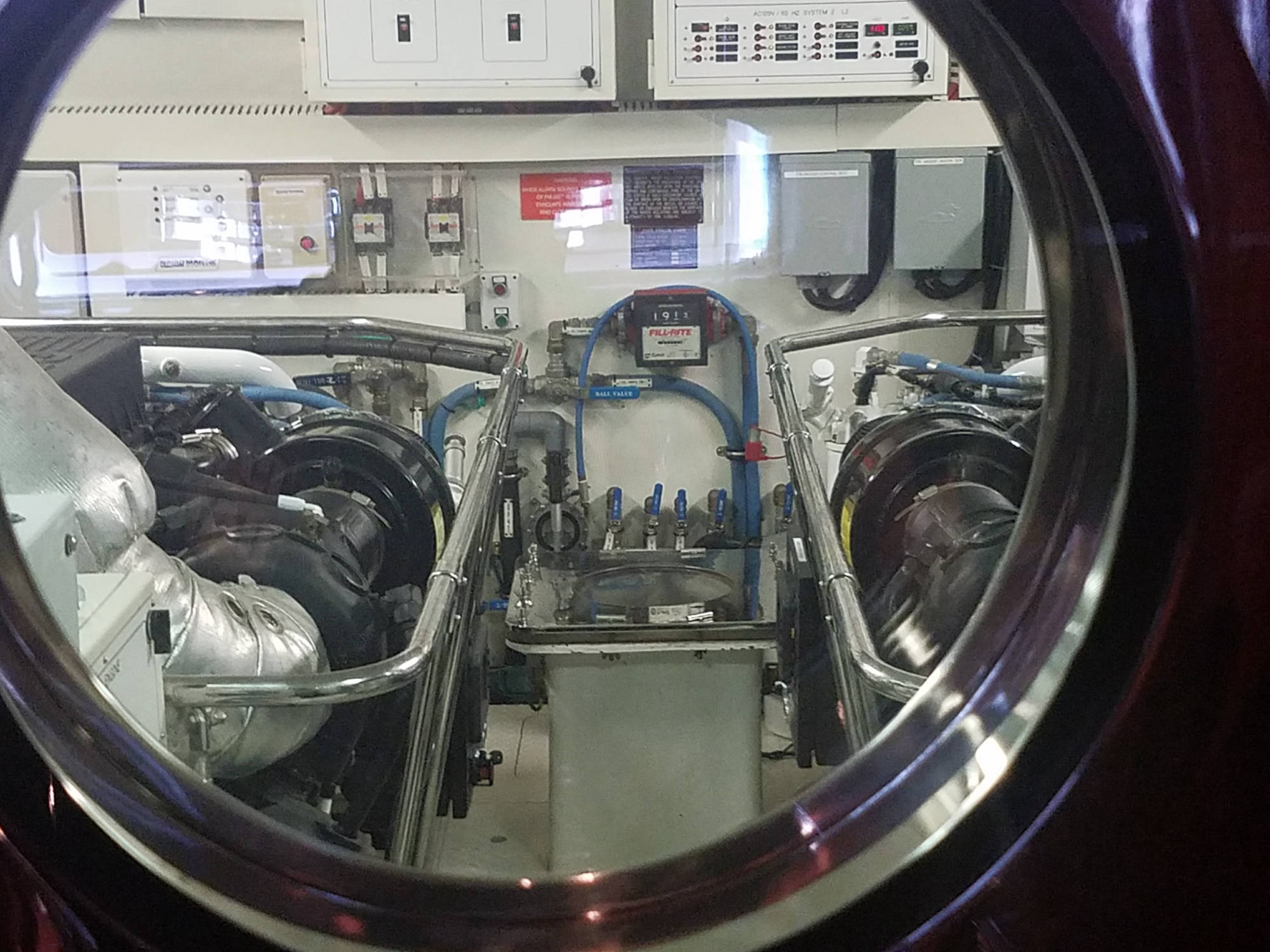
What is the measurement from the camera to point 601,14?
2.42 metres

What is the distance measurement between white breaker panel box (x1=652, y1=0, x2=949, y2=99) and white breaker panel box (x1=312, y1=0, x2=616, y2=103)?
148 mm

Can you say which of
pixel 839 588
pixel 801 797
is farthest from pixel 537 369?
pixel 801 797

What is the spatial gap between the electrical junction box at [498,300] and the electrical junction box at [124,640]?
1844 mm

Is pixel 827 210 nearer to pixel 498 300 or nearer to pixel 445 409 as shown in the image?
pixel 498 300

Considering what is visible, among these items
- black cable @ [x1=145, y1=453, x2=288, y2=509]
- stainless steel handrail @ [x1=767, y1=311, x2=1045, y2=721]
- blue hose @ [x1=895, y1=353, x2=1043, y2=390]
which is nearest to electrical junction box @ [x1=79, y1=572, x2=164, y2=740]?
stainless steel handrail @ [x1=767, y1=311, x2=1045, y2=721]

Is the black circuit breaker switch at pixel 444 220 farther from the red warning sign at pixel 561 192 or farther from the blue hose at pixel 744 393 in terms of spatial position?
the blue hose at pixel 744 393

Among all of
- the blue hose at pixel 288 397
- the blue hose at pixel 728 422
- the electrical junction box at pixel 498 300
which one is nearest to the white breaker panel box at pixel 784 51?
the electrical junction box at pixel 498 300

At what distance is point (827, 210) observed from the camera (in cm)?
266

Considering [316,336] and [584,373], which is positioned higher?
[316,336]

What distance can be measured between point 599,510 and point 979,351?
99cm

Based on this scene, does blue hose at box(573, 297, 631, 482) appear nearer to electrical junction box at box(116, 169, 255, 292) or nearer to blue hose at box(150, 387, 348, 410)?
blue hose at box(150, 387, 348, 410)

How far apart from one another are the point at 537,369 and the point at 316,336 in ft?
2.79

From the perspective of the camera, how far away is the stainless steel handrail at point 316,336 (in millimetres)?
1795

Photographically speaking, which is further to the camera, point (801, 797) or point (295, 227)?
point (295, 227)
